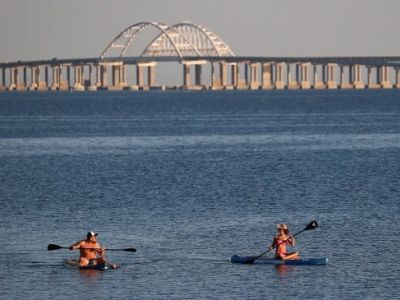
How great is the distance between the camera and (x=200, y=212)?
2028 inches

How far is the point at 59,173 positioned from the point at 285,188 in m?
14.2

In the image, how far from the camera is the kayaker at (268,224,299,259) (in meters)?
38.8

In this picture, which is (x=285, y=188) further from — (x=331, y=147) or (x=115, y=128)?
(x=115, y=128)

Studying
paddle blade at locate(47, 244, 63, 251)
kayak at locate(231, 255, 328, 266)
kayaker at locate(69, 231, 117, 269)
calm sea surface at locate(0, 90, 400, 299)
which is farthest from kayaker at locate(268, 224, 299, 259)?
paddle blade at locate(47, 244, 63, 251)

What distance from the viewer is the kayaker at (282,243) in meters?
38.8

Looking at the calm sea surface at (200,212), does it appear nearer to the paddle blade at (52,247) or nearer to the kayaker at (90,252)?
the kayaker at (90,252)

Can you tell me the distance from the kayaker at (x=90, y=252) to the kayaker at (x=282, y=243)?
4.33 metres

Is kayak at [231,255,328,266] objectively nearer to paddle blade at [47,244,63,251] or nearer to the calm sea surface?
the calm sea surface

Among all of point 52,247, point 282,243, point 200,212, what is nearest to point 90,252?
point 52,247

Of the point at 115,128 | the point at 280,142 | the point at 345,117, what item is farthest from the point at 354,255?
the point at 345,117

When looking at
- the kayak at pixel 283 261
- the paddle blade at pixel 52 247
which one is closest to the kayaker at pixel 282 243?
the kayak at pixel 283 261

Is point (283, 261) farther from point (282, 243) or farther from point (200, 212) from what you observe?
point (200, 212)

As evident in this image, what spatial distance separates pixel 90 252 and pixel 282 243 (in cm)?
498

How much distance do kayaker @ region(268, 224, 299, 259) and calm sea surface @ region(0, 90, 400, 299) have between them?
1.65ft
